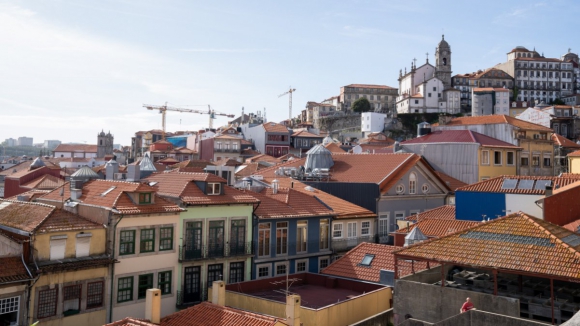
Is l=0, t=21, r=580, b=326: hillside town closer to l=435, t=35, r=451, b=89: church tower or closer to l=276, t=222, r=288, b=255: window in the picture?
l=276, t=222, r=288, b=255: window

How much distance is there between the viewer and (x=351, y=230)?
104 feet

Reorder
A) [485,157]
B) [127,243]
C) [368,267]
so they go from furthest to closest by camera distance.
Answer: [485,157] → [368,267] → [127,243]

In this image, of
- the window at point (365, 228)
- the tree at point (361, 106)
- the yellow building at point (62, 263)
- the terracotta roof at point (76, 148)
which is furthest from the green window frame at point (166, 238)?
the terracotta roof at point (76, 148)

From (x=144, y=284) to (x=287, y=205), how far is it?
344 inches

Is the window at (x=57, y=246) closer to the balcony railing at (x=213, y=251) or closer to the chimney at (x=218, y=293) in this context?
the balcony railing at (x=213, y=251)

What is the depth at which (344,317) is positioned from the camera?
2038cm

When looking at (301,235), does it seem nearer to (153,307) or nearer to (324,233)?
(324,233)

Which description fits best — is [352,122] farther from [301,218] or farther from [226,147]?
[301,218]

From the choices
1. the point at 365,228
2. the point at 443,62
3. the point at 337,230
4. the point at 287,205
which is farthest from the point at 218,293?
the point at 443,62

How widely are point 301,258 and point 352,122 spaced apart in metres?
78.0

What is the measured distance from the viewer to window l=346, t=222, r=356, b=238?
3136cm

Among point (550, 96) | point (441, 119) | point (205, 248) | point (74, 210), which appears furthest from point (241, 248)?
point (550, 96)

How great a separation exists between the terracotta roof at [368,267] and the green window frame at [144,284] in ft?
25.0

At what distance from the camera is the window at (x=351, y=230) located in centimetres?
3136
